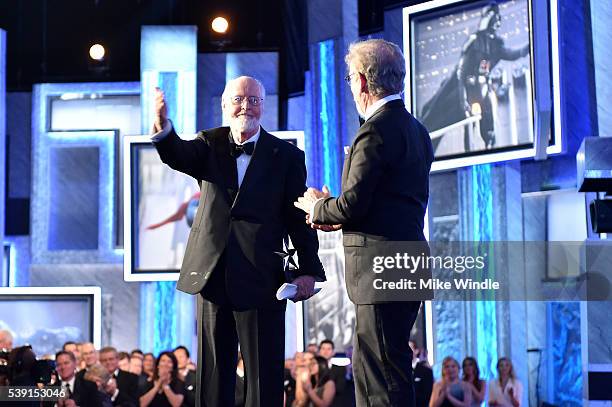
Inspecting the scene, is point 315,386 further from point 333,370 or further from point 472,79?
point 472,79

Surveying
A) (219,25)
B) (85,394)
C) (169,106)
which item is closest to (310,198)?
(85,394)

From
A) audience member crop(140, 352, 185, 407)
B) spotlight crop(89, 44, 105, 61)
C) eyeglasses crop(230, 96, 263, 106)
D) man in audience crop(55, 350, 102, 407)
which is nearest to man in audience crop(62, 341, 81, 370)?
man in audience crop(55, 350, 102, 407)

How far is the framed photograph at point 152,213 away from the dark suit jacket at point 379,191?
4562 millimetres

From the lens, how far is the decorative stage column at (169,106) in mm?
8570

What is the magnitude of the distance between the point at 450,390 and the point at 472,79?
7.54 feet

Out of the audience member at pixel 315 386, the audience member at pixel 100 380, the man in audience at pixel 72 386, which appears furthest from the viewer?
the audience member at pixel 315 386

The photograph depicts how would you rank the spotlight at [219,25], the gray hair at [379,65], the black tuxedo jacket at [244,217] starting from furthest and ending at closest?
1. the spotlight at [219,25]
2. the black tuxedo jacket at [244,217]
3. the gray hair at [379,65]

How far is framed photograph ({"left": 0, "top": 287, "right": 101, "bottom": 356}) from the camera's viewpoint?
709cm

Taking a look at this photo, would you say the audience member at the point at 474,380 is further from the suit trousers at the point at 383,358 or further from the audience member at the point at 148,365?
the suit trousers at the point at 383,358

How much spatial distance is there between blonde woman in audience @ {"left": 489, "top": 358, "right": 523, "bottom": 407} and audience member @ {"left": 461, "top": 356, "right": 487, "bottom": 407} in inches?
3.8

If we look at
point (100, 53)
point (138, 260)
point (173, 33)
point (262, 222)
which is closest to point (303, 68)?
point (173, 33)

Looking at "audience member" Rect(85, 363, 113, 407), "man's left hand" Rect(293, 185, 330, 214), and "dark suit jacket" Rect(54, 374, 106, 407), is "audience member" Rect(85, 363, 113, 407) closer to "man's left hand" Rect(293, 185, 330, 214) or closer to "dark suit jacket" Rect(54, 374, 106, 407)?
"dark suit jacket" Rect(54, 374, 106, 407)

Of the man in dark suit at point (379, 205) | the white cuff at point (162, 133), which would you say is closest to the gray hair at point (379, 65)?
the man in dark suit at point (379, 205)

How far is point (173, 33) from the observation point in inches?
353
